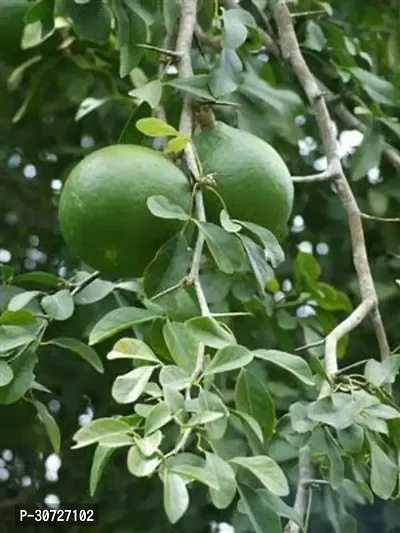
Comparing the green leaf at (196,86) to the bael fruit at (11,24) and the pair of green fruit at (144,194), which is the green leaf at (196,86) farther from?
the bael fruit at (11,24)

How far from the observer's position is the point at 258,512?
0.67m

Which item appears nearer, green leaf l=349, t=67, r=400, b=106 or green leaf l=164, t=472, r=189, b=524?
green leaf l=164, t=472, r=189, b=524

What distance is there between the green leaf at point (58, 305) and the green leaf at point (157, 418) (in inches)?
11.3

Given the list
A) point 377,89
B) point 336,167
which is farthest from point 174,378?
point 377,89

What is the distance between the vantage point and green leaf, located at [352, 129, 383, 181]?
130cm

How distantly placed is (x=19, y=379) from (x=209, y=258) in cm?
18

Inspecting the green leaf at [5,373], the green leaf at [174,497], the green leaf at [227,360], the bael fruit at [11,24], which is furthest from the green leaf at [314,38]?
the green leaf at [174,497]

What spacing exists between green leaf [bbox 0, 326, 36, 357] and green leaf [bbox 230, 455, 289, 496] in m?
0.26

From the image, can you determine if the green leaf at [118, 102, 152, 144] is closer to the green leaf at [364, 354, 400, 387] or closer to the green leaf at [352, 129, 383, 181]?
the green leaf at [364, 354, 400, 387]

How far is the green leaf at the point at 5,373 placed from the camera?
0.83m

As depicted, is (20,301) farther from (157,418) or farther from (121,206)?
(157,418)

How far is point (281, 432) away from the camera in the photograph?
82cm

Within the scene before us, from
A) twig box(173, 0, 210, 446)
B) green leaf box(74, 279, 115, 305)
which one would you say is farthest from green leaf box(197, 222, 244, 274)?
green leaf box(74, 279, 115, 305)

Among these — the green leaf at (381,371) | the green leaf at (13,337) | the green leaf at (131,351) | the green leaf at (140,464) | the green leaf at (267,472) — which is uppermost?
the green leaf at (140,464)
